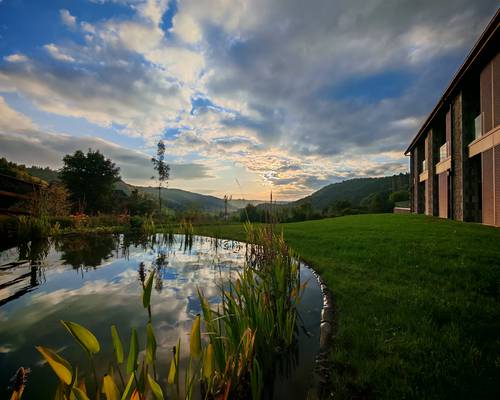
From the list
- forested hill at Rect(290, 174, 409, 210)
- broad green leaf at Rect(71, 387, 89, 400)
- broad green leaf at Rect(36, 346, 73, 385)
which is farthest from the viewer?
forested hill at Rect(290, 174, 409, 210)

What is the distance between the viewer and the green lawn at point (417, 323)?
1.82 m

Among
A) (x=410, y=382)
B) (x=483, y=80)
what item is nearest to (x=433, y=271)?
(x=410, y=382)

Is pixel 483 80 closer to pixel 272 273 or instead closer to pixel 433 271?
pixel 433 271

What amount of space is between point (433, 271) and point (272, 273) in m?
3.49

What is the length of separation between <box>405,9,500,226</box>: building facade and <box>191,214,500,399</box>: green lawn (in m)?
7.13

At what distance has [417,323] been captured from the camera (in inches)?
105

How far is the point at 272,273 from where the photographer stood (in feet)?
9.53

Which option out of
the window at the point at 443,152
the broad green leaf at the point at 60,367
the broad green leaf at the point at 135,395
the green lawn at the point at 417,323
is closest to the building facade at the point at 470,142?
the window at the point at 443,152

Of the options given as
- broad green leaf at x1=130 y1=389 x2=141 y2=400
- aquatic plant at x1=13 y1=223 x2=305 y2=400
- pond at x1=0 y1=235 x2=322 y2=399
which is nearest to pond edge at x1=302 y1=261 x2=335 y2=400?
pond at x1=0 y1=235 x2=322 y2=399

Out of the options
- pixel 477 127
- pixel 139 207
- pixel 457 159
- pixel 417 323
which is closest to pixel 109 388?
pixel 417 323

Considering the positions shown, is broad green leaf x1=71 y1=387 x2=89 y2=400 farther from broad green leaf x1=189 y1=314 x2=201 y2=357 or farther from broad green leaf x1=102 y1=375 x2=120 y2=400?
broad green leaf x1=189 y1=314 x2=201 y2=357

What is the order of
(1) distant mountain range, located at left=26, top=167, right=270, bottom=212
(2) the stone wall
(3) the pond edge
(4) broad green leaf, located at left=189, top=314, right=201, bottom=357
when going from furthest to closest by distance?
1. (1) distant mountain range, located at left=26, top=167, right=270, bottom=212
2. (2) the stone wall
3. (3) the pond edge
4. (4) broad green leaf, located at left=189, top=314, right=201, bottom=357

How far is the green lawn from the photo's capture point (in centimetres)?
182

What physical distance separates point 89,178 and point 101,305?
74.8ft
